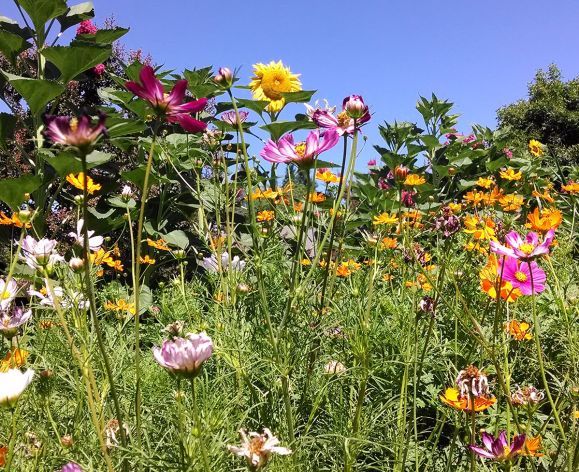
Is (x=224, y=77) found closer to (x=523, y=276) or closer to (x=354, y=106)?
(x=354, y=106)

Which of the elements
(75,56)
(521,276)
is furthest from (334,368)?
(75,56)

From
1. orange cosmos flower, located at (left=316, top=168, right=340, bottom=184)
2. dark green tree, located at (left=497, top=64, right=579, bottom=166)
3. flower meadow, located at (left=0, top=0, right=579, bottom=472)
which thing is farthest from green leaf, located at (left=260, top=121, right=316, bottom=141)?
dark green tree, located at (left=497, top=64, right=579, bottom=166)

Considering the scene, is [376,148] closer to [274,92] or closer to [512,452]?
[274,92]

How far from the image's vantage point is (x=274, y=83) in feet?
5.16

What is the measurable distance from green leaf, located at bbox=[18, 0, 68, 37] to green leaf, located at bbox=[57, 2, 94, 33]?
0.18m

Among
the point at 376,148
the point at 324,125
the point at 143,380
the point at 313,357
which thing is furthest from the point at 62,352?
the point at 376,148

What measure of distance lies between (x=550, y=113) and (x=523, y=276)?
13.0m

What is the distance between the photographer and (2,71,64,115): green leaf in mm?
2074

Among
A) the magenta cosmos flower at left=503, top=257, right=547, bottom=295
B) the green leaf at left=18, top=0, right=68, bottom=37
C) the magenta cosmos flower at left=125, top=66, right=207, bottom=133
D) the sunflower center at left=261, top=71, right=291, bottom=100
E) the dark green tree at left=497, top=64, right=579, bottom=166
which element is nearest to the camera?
the magenta cosmos flower at left=125, top=66, right=207, bottom=133

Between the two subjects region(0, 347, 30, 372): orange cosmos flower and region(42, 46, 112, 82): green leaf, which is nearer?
region(0, 347, 30, 372): orange cosmos flower

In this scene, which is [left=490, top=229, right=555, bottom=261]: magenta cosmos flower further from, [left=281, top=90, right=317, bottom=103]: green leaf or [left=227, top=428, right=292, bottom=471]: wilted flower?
[left=281, top=90, right=317, bottom=103]: green leaf

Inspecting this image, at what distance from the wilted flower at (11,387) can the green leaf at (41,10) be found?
2.04m

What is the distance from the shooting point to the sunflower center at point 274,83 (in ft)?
5.14

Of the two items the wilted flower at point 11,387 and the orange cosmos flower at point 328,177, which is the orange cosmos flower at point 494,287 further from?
the orange cosmos flower at point 328,177
